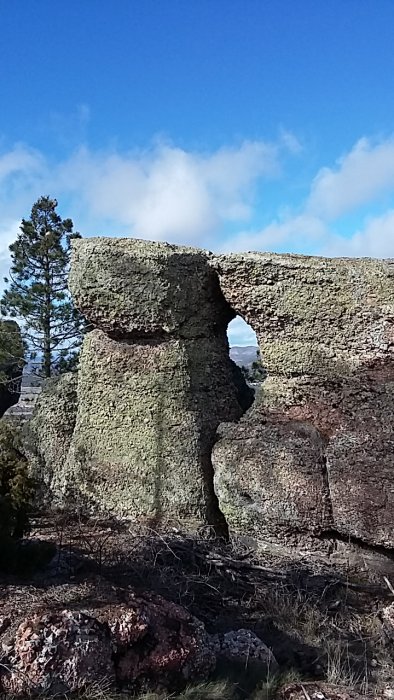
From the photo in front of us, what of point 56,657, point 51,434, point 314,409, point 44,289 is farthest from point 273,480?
point 44,289

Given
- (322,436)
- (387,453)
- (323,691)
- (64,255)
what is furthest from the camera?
(64,255)

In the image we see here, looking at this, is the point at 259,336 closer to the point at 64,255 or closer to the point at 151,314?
the point at 151,314

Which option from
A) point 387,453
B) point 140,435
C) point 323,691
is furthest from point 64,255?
point 323,691

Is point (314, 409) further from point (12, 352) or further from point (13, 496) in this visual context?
point (12, 352)

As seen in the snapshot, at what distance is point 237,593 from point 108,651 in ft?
6.04

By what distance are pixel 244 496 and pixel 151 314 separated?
5.44ft

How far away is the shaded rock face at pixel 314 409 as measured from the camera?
5328mm

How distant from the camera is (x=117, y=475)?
20.5ft

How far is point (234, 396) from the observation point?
641cm

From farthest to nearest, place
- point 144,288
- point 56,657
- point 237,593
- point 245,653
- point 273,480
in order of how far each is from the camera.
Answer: point 144,288 < point 273,480 < point 237,593 < point 245,653 < point 56,657

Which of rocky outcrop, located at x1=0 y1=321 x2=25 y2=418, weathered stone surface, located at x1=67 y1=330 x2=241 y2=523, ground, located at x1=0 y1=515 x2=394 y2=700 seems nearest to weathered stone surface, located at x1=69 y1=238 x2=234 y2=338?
weathered stone surface, located at x1=67 y1=330 x2=241 y2=523

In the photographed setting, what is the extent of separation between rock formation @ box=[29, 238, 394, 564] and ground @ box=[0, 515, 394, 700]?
34cm

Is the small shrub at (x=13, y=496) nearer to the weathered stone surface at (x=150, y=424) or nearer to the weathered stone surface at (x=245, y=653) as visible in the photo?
the weathered stone surface at (x=150, y=424)

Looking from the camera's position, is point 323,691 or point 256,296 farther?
point 256,296
